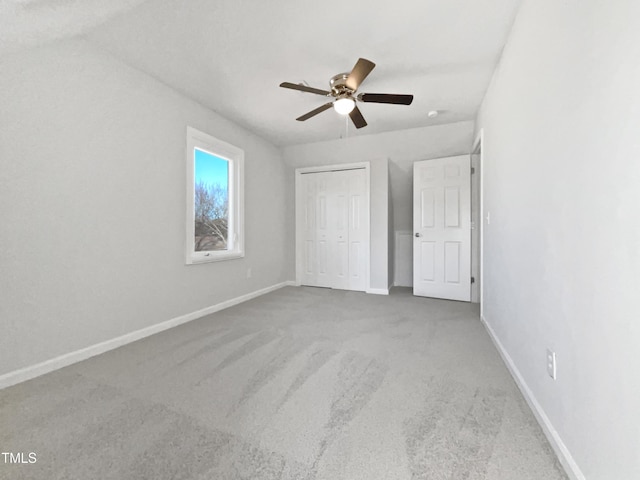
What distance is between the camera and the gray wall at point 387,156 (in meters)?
3.77

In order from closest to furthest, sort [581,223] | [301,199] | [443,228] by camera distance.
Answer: [581,223] → [443,228] → [301,199]

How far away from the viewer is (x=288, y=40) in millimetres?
2066

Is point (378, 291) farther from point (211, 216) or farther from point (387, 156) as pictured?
point (211, 216)

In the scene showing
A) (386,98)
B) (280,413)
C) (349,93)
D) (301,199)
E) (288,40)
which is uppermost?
(288,40)

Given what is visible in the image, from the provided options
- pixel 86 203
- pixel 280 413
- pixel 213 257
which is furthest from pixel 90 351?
pixel 280 413

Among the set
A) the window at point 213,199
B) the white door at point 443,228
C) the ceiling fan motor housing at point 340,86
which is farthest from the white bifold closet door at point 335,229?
the ceiling fan motor housing at point 340,86

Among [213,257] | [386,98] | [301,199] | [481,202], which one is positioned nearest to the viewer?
[386,98]

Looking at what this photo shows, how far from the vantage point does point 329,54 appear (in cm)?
221

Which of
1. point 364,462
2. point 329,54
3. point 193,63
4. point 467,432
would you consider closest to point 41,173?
point 193,63

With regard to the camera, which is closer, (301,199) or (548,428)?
(548,428)

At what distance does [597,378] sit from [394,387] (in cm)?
100

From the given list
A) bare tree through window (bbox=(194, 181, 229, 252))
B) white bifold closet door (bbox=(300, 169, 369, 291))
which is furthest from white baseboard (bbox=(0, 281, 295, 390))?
white bifold closet door (bbox=(300, 169, 369, 291))

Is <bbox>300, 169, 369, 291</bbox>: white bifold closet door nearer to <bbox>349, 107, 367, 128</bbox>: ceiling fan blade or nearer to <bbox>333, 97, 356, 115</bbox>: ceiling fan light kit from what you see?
<bbox>349, 107, 367, 128</bbox>: ceiling fan blade

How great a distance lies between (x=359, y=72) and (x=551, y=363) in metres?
2.18
